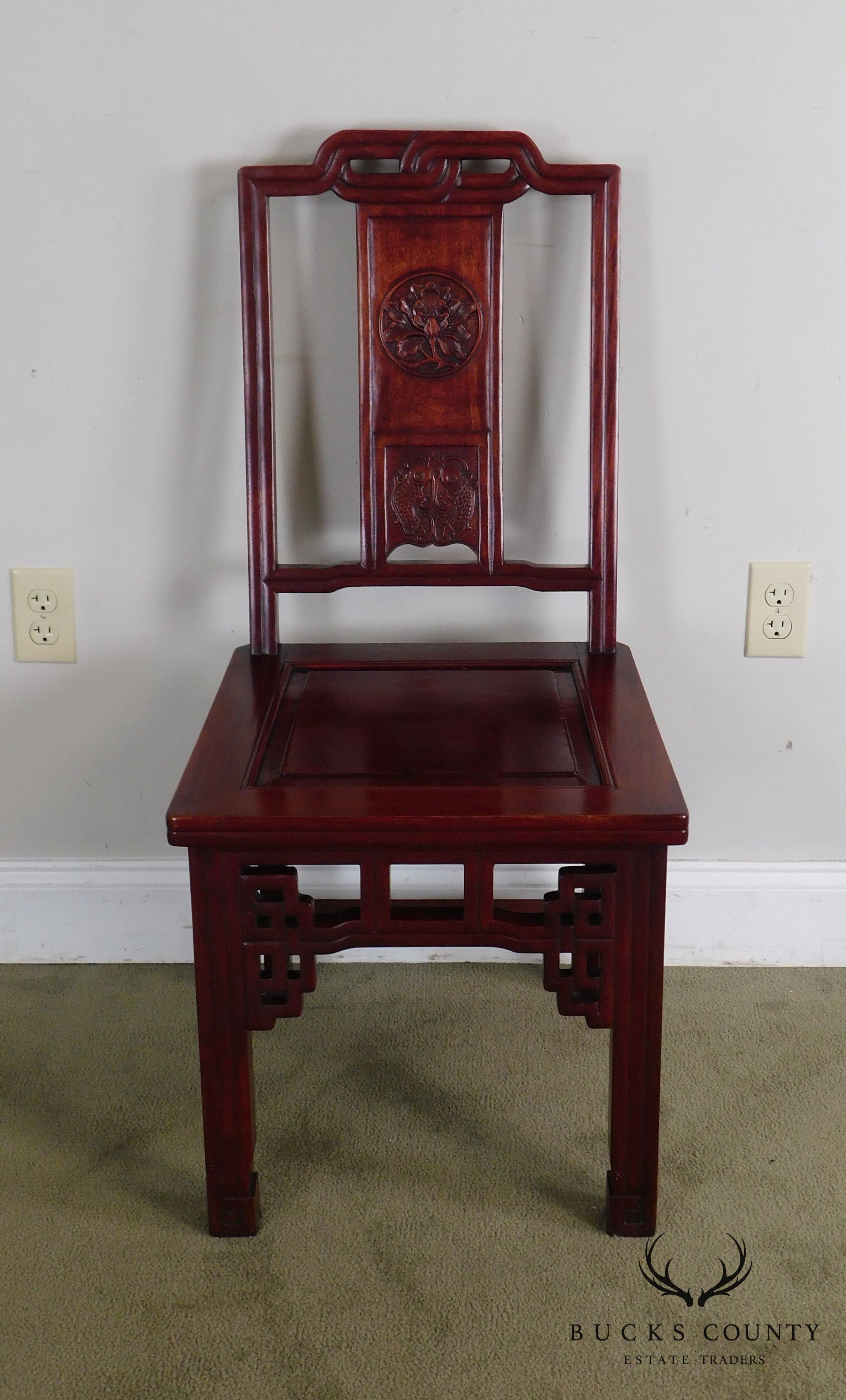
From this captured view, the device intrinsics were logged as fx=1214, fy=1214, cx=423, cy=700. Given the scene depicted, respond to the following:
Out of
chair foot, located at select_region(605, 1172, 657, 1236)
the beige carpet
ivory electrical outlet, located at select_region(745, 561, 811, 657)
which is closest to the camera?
the beige carpet

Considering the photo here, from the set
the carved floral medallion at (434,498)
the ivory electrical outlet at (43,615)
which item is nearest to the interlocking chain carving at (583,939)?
the carved floral medallion at (434,498)

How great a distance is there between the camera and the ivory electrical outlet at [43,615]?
1.44m

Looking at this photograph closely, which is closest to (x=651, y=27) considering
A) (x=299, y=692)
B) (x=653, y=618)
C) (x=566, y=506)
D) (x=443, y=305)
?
(x=443, y=305)

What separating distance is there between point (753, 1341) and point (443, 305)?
1.01 metres

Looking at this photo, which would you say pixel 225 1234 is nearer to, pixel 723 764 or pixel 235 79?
pixel 723 764

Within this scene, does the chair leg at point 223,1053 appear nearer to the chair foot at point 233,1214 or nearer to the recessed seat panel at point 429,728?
the chair foot at point 233,1214

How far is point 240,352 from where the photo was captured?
136 cm

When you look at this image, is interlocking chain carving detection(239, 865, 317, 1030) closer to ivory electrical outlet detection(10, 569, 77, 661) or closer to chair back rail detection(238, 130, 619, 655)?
chair back rail detection(238, 130, 619, 655)

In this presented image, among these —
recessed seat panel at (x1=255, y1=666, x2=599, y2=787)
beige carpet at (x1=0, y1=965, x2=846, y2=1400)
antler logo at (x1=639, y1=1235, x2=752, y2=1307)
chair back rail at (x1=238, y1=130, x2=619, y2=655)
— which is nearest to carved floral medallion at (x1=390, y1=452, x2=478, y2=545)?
chair back rail at (x1=238, y1=130, x2=619, y2=655)

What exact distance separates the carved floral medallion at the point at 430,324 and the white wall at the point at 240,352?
0.60ft

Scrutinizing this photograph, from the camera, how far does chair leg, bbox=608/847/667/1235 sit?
1042mm

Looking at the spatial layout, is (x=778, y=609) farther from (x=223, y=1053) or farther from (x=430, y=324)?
(x=223, y=1053)

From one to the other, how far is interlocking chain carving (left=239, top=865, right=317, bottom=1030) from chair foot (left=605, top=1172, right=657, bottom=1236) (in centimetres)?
34

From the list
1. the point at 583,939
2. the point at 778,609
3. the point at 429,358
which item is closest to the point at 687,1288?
the point at 583,939
